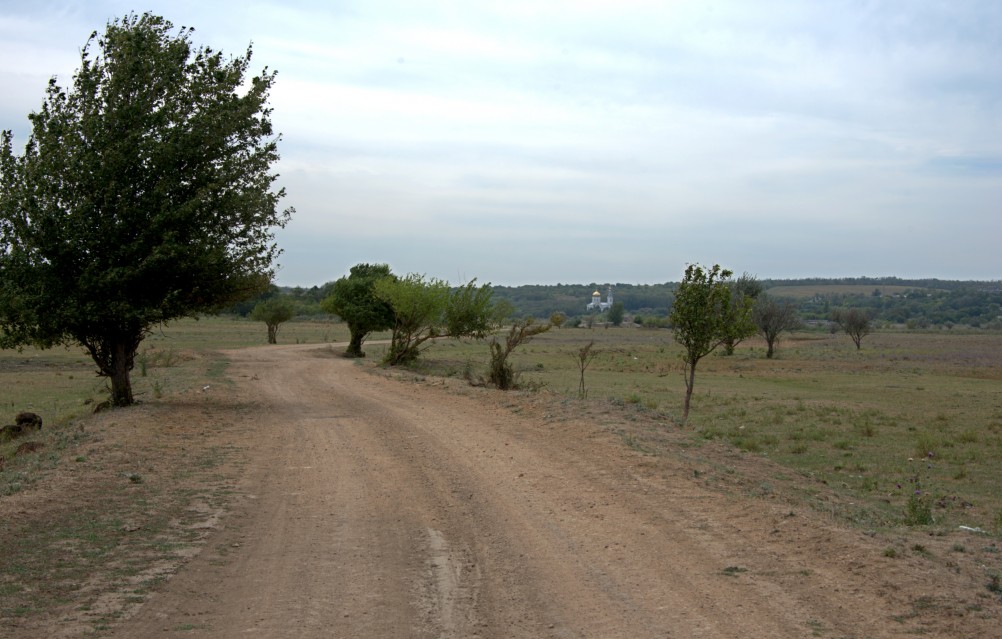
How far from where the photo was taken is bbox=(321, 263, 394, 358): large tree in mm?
46750

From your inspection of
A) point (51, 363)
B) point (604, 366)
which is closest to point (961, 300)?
point (604, 366)

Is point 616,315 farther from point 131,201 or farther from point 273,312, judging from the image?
point 131,201

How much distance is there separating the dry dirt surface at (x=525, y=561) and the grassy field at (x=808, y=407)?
71.7 inches

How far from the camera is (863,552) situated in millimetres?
7441

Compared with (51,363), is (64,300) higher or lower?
higher

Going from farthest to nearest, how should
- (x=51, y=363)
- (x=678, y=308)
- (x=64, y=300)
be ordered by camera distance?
(x=51, y=363) < (x=678, y=308) < (x=64, y=300)

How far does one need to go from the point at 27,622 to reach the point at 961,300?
662 feet

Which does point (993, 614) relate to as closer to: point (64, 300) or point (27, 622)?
point (27, 622)

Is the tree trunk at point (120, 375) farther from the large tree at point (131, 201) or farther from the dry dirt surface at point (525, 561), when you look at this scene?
the dry dirt surface at point (525, 561)

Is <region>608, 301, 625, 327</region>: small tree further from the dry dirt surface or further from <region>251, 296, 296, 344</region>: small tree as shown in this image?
the dry dirt surface

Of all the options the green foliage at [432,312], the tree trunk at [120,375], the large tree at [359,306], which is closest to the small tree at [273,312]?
the large tree at [359,306]

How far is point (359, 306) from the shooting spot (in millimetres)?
46719

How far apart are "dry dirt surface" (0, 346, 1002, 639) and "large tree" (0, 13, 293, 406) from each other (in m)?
6.44

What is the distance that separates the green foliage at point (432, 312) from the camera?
35.8m
